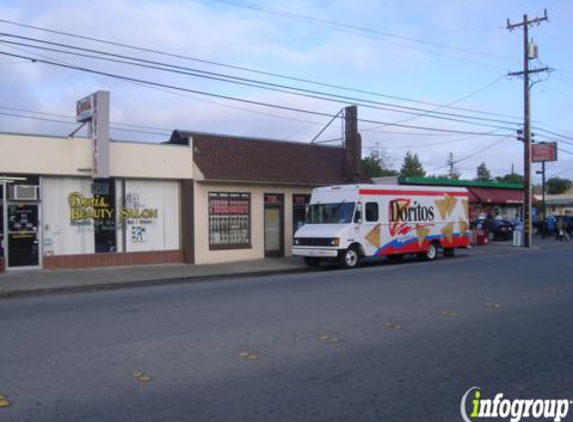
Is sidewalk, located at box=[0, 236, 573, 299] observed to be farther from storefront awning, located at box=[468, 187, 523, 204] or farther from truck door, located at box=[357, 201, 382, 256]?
storefront awning, located at box=[468, 187, 523, 204]

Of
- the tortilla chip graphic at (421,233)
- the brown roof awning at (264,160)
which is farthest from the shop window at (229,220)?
the tortilla chip graphic at (421,233)

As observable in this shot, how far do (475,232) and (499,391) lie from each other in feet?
92.7

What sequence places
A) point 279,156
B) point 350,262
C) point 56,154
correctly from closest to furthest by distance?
point 56,154
point 350,262
point 279,156

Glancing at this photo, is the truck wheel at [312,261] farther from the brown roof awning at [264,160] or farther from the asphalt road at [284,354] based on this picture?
the asphalt road at [284,354]

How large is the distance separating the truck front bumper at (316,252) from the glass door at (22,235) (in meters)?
8.25

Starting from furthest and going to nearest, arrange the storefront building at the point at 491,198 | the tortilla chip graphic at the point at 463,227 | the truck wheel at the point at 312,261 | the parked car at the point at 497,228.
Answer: the storefront building at the point at 491,198, the parked car at the point at 497,228, the tortilla chip graphic at the point at 463,227, the truck wheel at the point at 312,261

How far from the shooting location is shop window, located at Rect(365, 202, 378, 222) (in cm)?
2052

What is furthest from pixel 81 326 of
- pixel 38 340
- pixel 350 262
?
pixel 350 262

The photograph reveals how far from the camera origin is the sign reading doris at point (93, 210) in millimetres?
19219

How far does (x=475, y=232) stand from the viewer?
33031 mm

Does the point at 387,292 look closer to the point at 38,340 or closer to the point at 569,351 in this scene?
the point at 569,351

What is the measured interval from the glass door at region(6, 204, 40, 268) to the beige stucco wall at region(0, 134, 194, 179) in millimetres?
1182

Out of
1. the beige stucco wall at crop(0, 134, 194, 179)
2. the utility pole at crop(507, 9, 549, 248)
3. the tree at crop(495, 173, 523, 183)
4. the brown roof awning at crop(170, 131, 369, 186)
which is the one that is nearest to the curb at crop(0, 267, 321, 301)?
the brown roof awning at crop(170, 131, 369, 186)

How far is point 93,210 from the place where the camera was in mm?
19594
